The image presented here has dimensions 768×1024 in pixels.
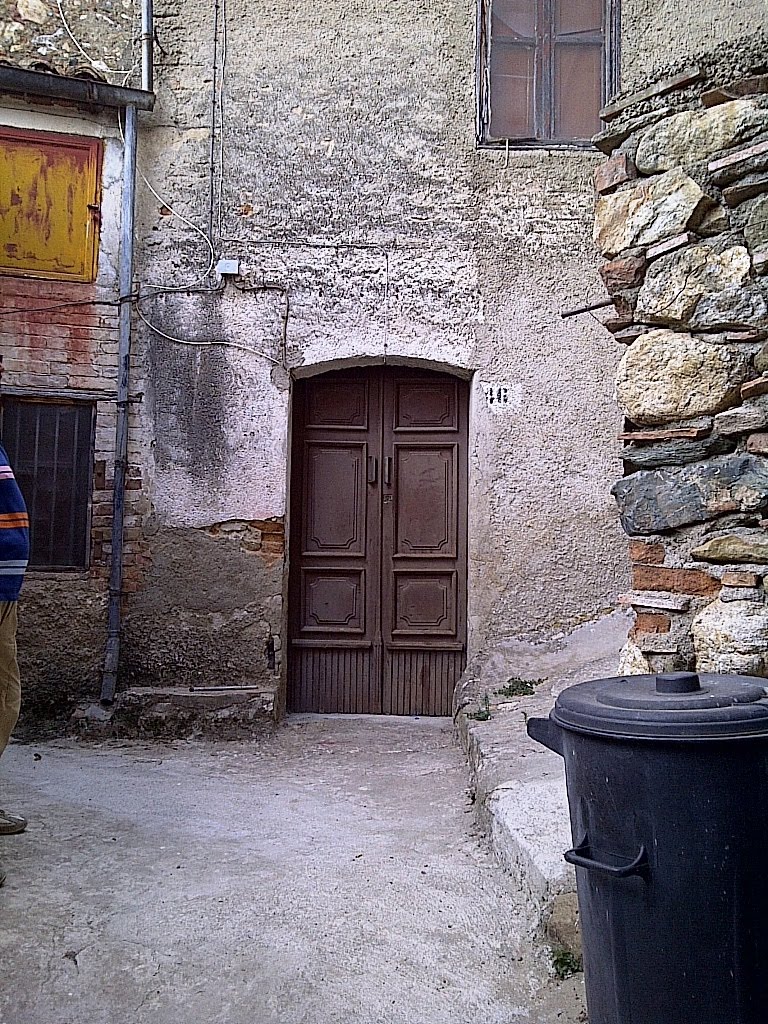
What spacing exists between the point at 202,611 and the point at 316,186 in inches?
108

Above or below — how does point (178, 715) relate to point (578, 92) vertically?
below

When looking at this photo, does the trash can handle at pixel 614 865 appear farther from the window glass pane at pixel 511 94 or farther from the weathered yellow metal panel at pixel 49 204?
the window glass pane at pixel 511 94

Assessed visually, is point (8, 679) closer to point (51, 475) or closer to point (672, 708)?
point (672, 708)

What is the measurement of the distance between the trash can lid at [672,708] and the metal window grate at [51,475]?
13.5 feet

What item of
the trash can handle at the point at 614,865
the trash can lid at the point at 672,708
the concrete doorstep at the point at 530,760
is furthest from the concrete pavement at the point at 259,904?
the trash can lid at the point at 672,708

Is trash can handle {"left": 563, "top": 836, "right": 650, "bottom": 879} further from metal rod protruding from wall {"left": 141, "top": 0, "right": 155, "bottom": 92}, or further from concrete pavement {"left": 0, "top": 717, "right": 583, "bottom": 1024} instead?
metal rod protruding from wall {"left": 141, "top": 0, "right": 155, "bottom": 92}

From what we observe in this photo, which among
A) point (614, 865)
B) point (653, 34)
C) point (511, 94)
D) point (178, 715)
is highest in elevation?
point (653, 34)

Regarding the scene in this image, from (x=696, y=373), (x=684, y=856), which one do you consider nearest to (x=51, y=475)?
(x=696, y=373)

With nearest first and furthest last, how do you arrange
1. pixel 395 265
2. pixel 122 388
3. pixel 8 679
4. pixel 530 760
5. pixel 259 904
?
pixel 259 904
pixel 8 679
pixel 530 760
pixel 122 388
pixel 395 265

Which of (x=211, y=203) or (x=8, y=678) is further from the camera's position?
(x=211, y=203)

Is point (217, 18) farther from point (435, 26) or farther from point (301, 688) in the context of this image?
point (301, 688)

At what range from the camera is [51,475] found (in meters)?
5.31

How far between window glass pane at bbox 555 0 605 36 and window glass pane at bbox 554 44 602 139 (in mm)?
123

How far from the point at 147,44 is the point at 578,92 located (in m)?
2.74
